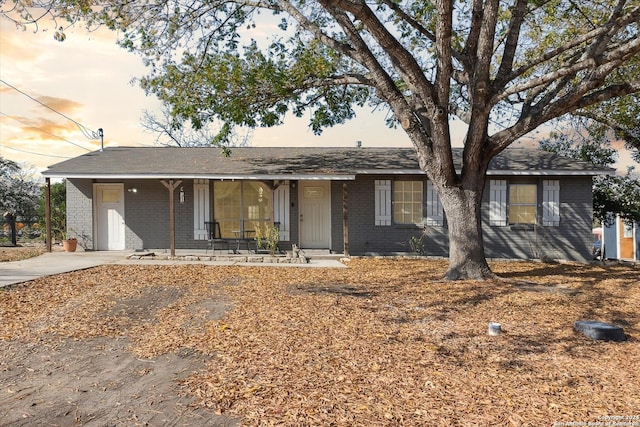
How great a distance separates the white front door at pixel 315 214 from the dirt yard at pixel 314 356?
6191mm

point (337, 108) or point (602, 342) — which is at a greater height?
point (337, 108)

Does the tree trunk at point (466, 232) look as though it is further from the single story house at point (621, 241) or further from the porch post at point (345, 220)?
the single story house at point (621, 241)

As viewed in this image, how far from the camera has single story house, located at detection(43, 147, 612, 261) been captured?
14.2 meters

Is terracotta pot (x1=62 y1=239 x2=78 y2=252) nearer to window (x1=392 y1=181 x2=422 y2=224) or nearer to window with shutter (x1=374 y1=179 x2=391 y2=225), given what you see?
window with shutter (x1=374 y1=179 x2=391 y2=225)

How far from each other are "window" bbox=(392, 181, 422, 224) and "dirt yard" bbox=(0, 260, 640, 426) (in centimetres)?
592

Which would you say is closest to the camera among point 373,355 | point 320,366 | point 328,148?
point 320,366

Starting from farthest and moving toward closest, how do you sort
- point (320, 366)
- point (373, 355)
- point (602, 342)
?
point (602, 342) < point (373, 355) < point (320, 366)

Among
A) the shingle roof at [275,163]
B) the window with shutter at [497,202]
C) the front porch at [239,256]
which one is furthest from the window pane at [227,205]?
the window with shutter at [497,202]

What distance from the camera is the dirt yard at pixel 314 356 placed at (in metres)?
3.38

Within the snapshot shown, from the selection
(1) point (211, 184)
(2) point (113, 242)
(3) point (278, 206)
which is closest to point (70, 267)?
(2) point (113, 242)

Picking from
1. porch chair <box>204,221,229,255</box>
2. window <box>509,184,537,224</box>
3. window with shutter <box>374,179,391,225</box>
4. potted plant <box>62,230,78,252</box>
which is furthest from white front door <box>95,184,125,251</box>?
window <box>509,184,537,224</box>

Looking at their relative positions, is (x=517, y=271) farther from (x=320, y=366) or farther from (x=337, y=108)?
(x=320, y=366)

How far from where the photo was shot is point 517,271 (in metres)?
11.0

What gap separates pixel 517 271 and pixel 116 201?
1219cm
